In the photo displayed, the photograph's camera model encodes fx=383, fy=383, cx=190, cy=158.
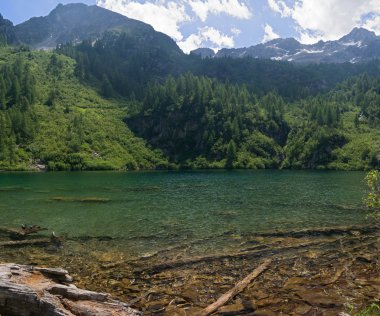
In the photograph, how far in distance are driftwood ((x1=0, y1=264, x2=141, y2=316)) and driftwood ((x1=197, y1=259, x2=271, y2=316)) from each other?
4.72 m

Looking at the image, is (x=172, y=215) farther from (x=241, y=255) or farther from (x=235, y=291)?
(x=235, y=291)

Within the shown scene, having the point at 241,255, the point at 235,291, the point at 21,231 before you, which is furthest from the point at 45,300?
the point at 21,231

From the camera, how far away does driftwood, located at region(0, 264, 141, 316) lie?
1809 cm

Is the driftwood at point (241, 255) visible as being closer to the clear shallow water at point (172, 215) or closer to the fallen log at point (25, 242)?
the clear shallow water at point (172, 215)

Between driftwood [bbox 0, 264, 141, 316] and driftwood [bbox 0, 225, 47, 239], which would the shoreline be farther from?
driftwood [bbox 0, 225, 47, 239]

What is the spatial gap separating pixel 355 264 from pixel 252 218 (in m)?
24.7

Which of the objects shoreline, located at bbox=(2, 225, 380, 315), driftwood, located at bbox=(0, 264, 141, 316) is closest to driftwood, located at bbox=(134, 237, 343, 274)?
shoreline, located at bbox=(2, 225, 380, 315)

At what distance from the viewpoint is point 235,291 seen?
25.2 metres

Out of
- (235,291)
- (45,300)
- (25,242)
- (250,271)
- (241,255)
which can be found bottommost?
(25,242)

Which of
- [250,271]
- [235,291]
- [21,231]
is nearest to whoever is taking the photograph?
[235,291]

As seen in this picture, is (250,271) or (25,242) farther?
(25,242)

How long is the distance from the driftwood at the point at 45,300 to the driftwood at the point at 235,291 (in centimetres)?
472

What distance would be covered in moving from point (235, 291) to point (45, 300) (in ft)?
40.3

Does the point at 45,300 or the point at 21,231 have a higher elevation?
the point at 45,300
